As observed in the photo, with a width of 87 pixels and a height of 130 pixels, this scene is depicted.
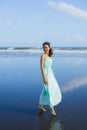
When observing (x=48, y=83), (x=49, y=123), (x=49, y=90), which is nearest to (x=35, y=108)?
(x=49, y=90)

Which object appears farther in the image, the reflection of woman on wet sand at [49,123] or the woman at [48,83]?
the woman at [48,83]

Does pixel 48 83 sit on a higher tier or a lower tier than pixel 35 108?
higher

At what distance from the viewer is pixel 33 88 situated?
35.5 feet

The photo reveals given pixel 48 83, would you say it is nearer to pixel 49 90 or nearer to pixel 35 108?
pixel 49 90

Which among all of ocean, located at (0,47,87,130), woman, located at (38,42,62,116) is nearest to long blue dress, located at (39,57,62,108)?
woman, located at (38,42,62,116)

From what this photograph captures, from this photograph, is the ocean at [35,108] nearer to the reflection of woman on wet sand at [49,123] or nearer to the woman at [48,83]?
the reflection of woman on wet sand at [49,123]

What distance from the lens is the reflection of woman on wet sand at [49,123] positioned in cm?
636

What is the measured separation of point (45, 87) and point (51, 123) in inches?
43.5

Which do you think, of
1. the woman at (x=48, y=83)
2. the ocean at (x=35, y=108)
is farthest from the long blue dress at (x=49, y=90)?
the ocean at (x=35, y=108)

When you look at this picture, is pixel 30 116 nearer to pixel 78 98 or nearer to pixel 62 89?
pixel 78 98

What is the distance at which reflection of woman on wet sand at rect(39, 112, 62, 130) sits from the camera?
20.9ft

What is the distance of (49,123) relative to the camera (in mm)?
6691

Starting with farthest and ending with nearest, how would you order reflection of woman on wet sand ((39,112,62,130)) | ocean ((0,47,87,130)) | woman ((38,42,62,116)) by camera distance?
1. woman ((38,42,62,116))
2. ocean ((0,47,87,130))
3. reflection of woman on wet sand ((39,112,62,130))

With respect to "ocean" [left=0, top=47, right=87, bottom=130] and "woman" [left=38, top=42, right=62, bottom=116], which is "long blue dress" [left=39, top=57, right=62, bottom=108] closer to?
"woman" [left=38, top=42, right=62, bottom=116]
